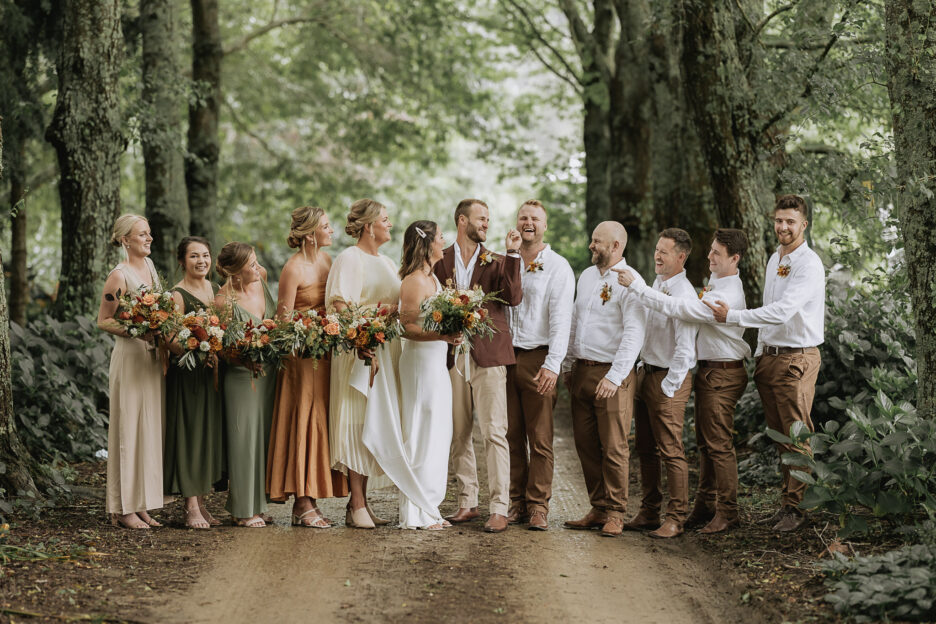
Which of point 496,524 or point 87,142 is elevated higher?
point 87,142

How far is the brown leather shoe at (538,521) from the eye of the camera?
795 cm

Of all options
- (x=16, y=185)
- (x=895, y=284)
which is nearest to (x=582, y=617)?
(x=895, y=284)

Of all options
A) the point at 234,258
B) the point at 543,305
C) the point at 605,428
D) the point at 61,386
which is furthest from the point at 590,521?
the point at 61,386

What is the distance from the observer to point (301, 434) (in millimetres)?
7852

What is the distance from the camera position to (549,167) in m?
22.7

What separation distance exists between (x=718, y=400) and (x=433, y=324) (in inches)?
90.2

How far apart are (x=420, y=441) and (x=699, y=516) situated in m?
2.33

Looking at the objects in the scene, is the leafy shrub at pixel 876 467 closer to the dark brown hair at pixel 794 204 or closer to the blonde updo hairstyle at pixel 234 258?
the dark brown hair at pixel 794 204

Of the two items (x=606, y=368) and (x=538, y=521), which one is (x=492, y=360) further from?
(x=538, y=521)

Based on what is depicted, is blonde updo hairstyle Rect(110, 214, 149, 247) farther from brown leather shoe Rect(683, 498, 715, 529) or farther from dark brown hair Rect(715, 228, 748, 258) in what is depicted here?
brown leather shoe Rect(683, 498, 715, 529)

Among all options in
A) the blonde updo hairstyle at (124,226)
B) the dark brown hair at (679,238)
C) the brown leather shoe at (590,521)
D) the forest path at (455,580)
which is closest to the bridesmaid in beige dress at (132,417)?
the blonde updo hairstyle at (124,226)

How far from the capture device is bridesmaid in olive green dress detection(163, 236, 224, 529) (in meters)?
7.85

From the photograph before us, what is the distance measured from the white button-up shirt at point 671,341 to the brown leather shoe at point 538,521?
136 cm

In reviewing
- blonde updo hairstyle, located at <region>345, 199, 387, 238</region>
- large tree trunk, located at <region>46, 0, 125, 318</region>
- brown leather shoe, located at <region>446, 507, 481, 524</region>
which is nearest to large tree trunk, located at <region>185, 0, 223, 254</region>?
large tree trunk, located at <region>46, 0, 125, 318</region>
